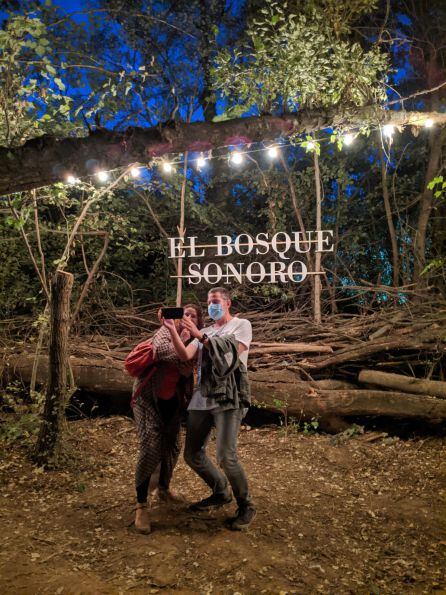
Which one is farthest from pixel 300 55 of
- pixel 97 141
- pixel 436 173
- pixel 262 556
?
pixel 262 556

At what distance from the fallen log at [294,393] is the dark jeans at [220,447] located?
2.46 metres

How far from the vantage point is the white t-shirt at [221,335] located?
11.4ft

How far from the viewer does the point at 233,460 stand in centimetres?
340

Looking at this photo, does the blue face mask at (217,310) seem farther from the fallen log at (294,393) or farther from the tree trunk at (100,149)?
the fallen log at (294,393)

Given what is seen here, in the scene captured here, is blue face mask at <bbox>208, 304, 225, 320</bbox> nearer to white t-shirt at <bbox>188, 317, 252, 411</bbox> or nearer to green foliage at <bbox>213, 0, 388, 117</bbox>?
white t-shirt at <bbox>188, 317, 252, 411</bbox>

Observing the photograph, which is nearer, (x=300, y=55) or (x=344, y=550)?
(x=344, y=550)

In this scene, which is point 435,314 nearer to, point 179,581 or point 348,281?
point 348,281

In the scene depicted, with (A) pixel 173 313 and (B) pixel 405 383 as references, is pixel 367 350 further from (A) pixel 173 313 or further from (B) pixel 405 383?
(A) pixel 173 313

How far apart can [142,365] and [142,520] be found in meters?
1.16

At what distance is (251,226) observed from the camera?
11117 millimetres

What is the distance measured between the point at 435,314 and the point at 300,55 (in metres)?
4.10

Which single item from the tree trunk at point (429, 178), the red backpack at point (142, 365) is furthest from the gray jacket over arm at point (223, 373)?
the tree trunk at point (429, 178)

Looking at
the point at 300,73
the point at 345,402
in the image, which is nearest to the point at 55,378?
the point at 345,402

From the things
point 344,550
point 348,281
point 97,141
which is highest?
point 97,141
